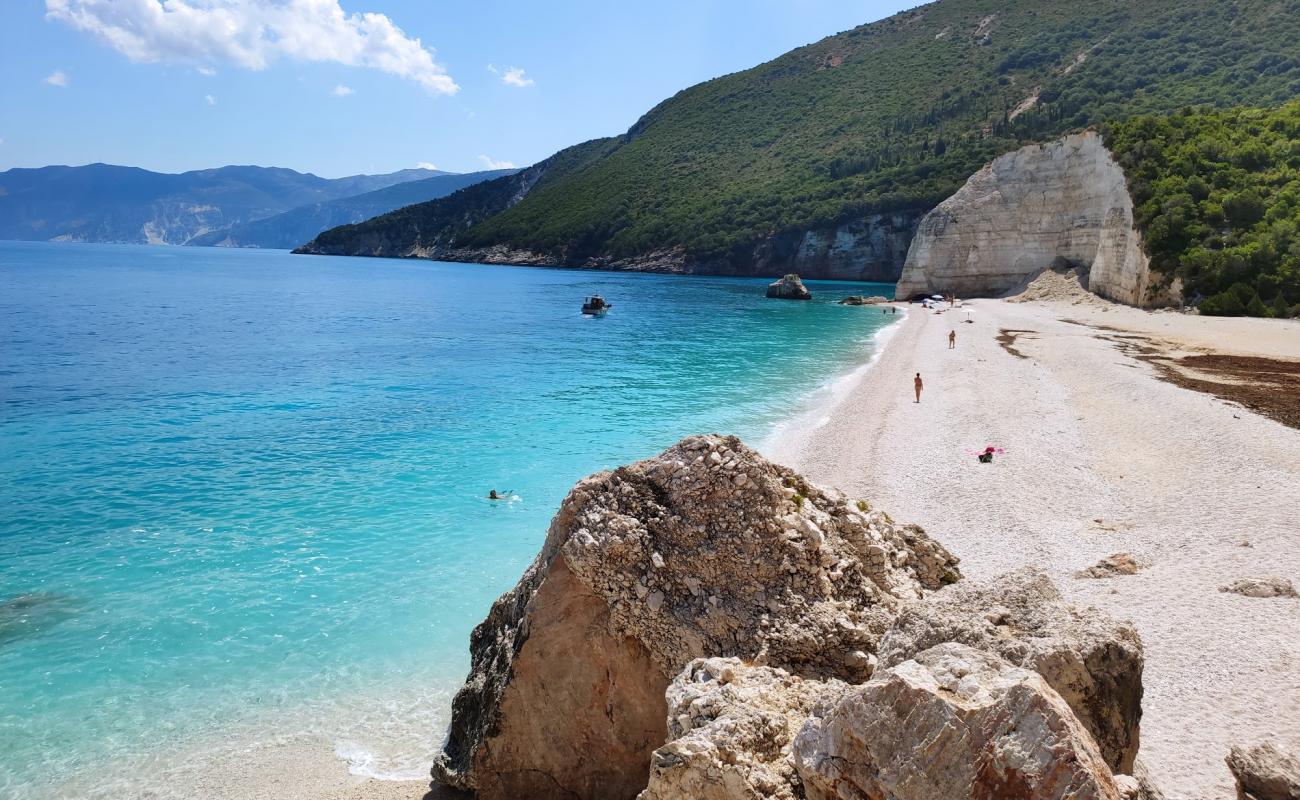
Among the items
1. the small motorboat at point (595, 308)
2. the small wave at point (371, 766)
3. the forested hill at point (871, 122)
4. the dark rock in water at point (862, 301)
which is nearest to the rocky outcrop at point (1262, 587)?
the small wave at point (371, 766)

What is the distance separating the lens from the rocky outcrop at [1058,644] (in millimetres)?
3809

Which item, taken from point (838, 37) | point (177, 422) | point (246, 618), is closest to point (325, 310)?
point (177, 422)

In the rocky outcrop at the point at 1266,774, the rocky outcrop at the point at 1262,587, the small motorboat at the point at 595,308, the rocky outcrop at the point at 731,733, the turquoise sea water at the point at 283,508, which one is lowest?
the turquoise sea water at the point at 283,508

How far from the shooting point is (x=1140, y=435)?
17172 mm

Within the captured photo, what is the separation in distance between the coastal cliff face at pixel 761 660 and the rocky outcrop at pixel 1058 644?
0.01 metres

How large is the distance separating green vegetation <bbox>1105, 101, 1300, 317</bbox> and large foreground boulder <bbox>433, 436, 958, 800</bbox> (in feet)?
141

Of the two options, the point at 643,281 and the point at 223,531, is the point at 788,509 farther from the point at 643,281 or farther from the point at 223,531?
the point at 643,281

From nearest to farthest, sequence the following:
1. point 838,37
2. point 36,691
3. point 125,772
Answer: point 125,772
point 36,691
point 838,37

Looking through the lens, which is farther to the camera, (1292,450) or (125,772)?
(1292,450)

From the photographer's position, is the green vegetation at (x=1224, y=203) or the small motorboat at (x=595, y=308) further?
the small motorboat at (x=595, y=308)

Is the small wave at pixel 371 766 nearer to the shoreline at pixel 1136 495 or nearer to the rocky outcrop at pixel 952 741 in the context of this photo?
the rocky outcrop at pixel 952 741

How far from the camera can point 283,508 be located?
1526 centimetres

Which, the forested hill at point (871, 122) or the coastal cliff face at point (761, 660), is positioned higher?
the forested hill at point (871, 122)

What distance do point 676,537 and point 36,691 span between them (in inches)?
344
